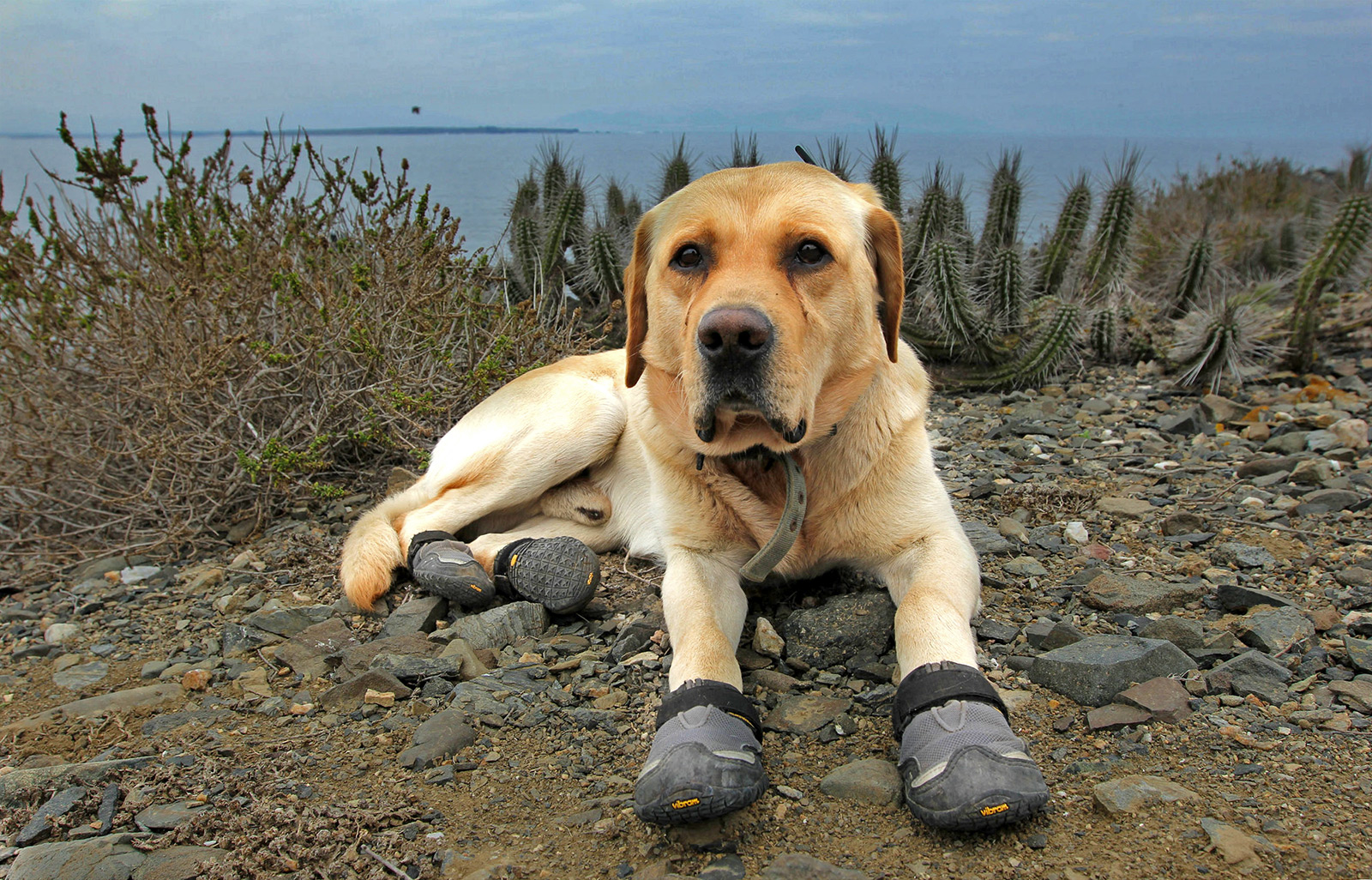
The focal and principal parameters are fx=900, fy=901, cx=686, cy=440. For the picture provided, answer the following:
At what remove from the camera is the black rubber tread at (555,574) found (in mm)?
2844

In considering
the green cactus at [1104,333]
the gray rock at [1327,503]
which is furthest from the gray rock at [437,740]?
the green cactus at [1104,333]

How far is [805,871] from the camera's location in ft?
5.22

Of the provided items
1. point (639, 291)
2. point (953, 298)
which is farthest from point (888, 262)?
point (953, 298)

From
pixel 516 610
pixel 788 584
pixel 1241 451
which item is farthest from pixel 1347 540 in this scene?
pixel 516 610

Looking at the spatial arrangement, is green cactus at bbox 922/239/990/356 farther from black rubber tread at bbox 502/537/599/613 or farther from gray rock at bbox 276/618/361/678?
gray rock at bbox 276/618/361/678

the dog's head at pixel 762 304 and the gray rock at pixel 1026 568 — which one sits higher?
the dog's head at pixel 762 304

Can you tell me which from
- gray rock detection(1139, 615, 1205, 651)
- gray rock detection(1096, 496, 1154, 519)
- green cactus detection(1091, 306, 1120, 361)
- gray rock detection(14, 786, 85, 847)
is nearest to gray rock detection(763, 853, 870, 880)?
gray rock detection(1139, 615, 1205, 651)

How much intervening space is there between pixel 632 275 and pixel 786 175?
1.75ft

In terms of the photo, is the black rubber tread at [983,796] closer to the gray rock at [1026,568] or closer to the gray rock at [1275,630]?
the gray rock at [1275,630]

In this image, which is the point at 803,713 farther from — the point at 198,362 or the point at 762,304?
the point at 198,362

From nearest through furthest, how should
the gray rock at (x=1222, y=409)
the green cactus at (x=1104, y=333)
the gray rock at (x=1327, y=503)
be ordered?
1. the gray rock at (x=1327, y=503)
2. the gray rock at (x=1222, y=409)
3. the green cactus at (x=1104, y=333)

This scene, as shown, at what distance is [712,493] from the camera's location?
2637 mm

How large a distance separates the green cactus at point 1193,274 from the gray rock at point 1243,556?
407 centimetres

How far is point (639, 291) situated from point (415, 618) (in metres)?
1.27
